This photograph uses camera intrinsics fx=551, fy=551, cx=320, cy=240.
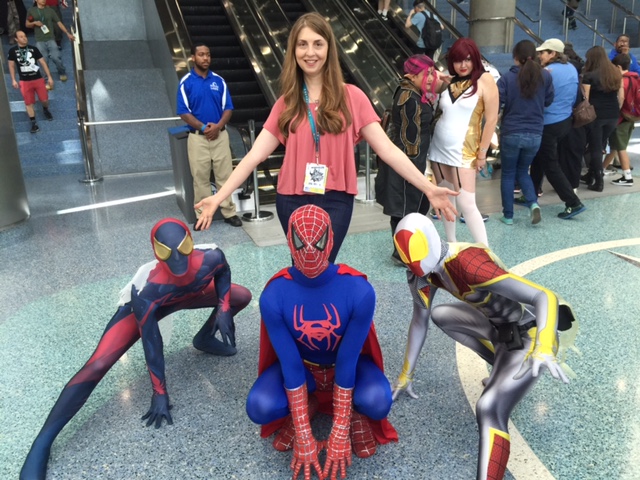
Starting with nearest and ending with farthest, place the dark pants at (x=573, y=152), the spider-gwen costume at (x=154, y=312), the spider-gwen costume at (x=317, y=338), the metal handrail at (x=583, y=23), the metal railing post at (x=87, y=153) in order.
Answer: the spider-gwen costume at (x=317, y=338) → the spider-gwen costume at (x=154, y=312) → the dark pants at (x=573, y=152) → the metal railing post at (x=87, y=153) → the metal handrail at (x=583, y=23)

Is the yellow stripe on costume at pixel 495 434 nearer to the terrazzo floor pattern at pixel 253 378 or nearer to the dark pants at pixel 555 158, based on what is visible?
the terrazzo floor pattern at pixel 253 378

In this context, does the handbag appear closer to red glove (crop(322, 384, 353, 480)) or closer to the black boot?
the black boot

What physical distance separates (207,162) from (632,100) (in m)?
5.42

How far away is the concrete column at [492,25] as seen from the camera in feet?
42.9

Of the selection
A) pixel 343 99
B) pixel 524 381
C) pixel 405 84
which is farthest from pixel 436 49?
pixel 524 381

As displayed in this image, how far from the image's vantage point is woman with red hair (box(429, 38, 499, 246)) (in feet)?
13.8

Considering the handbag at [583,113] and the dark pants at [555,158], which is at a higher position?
the handbag at [583,113]

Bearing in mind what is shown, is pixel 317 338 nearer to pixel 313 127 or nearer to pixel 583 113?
pixel 313 127

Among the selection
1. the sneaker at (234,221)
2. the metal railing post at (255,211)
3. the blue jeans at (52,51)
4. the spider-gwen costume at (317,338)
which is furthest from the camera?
the blue jeans at (52,51)

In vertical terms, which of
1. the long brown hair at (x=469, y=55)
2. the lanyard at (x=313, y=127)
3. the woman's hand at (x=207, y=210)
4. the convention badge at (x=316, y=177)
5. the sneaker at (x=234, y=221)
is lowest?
the sneaker at (x=234, y=221)

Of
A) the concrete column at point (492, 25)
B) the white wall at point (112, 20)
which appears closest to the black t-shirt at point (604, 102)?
the concrete column at point (492, 25)

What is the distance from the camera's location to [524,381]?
2.18 m

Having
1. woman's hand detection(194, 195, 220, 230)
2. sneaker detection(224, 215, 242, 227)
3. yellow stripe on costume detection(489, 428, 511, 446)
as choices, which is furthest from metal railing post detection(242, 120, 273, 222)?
yellow stripe on costume detection(489, 428, 511, 446)

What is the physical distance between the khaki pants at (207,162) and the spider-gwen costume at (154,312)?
10.4 feet
